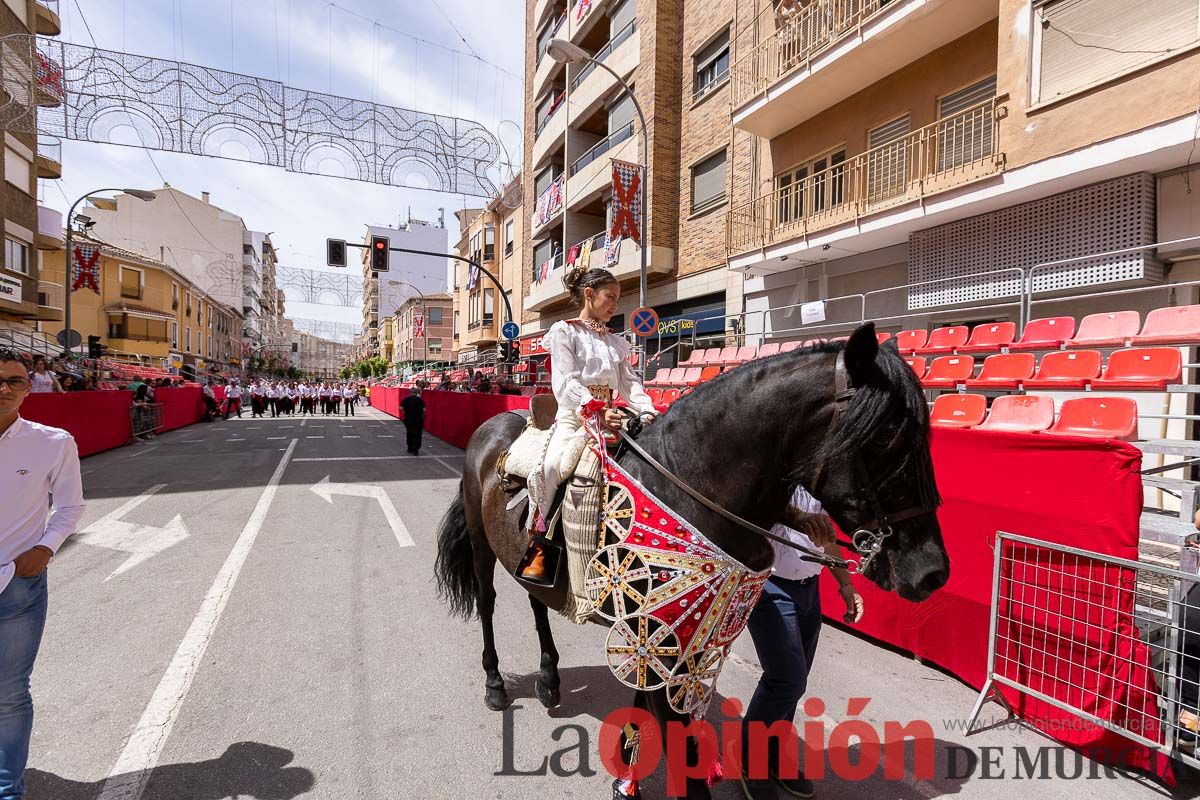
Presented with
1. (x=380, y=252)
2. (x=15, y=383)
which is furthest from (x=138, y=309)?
(x=15, y=383)

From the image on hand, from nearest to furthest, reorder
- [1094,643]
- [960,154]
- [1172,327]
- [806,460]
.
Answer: [806,460]
[1094,643]
[1172,327]
[960,154]

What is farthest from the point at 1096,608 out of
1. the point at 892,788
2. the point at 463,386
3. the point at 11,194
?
the point at 11,194

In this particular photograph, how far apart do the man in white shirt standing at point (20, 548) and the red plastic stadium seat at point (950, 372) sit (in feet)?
28.4

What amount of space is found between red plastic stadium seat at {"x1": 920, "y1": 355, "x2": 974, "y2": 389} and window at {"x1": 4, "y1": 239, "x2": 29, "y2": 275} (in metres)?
33.2

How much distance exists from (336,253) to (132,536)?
15162 mm

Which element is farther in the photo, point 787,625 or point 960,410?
point 960,410

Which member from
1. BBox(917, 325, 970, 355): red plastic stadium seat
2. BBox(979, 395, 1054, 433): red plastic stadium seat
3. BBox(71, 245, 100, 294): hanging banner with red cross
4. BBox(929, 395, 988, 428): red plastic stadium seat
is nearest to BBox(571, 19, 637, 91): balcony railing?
BBox(917, 325, 970, 355): red plastic stadium seat

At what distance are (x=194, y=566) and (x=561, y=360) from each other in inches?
202

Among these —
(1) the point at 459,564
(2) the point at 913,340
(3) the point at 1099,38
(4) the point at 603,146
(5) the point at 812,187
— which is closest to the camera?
(1) the point at 459,564

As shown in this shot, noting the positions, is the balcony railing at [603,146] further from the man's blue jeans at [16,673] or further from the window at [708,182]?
the man's blue jeans at [16,673]

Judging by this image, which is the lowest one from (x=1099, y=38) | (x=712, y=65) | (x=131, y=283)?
(x=1099, y=38)

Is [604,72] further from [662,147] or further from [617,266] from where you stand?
[617,266]

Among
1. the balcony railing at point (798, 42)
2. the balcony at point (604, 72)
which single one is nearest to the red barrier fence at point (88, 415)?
the balcony railing at point (798, 42)

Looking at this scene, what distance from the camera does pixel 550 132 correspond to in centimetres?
2572
